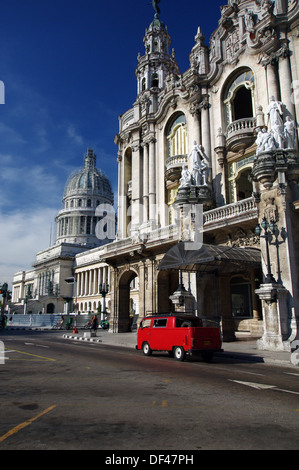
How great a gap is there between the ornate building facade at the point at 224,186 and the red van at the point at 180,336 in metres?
4.37

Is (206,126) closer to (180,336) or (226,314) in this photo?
(226,314)

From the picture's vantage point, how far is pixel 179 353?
1481cm

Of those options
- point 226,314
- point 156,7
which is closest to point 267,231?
point 226,314

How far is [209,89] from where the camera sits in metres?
30.1

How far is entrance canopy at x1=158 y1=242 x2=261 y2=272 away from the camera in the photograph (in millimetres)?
19688

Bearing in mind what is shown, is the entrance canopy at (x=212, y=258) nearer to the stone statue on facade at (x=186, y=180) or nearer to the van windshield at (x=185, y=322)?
the van windshield at (x=185, y=322)

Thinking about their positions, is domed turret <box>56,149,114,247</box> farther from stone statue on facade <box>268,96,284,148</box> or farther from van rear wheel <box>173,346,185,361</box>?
van rear wheel <box>173,346,185,361</box>

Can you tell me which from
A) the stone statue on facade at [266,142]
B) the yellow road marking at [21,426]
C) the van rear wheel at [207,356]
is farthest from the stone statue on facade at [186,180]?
the yellow road marking at [21,426]

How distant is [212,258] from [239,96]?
15.8 meters

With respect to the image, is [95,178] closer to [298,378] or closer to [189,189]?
[189,189]

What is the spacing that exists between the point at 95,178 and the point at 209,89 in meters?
96.5

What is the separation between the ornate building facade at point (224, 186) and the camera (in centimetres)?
1902

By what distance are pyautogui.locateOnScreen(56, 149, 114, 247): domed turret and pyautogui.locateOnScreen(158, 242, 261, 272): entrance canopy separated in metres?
90.2

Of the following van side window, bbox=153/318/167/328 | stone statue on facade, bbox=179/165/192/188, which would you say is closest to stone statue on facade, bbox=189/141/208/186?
stone statue on facade, bbox=179/165/192/188
